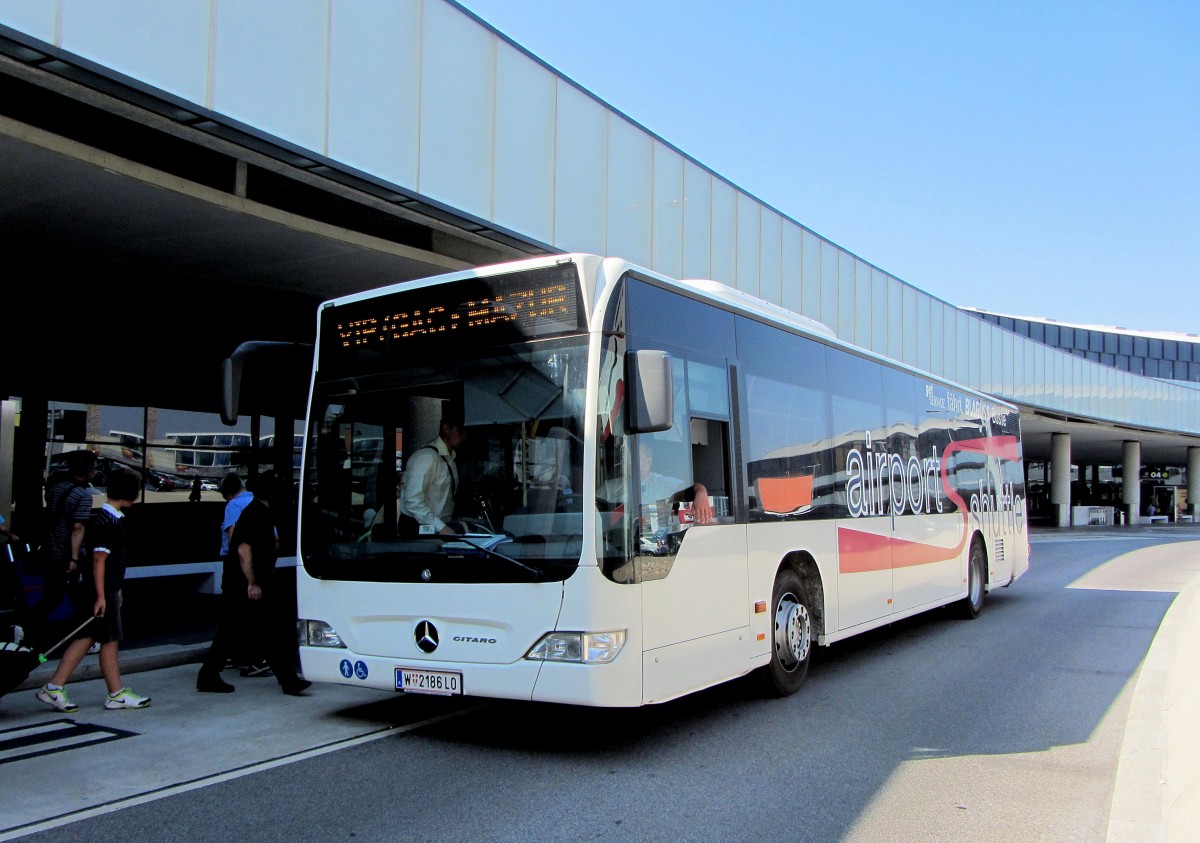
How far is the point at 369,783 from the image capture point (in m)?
5.41

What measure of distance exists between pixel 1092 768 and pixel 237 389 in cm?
608

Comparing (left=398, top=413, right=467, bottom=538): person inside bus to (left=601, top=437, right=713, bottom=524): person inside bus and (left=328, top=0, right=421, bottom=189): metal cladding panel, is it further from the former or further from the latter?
(left=328, top=0, right=421, bottom=189): metal cladding panel

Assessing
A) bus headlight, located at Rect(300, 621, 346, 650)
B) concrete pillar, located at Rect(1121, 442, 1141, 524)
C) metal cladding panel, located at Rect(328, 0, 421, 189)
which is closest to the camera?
bus headlight, located at Rect(300, 621, 346, 650)

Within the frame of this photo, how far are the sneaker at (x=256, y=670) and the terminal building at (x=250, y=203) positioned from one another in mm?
2393

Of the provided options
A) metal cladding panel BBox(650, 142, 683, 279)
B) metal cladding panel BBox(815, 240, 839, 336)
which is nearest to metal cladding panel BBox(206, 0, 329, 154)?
metal cladding panel BBox(650, 142, 683, 279)

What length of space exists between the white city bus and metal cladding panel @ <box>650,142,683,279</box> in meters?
6.35

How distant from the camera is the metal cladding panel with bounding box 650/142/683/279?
14.3m

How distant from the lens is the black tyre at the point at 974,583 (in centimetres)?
1277

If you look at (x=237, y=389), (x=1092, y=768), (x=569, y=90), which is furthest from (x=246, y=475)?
(x=1092, y=768)

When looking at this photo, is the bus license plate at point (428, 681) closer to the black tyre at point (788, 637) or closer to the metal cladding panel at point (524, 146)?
the black tyre at point (788, 637)

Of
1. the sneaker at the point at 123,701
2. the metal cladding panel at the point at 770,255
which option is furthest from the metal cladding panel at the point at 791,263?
the sneaker at the point at 123,701

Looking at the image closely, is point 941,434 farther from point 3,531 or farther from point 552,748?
point 3,531

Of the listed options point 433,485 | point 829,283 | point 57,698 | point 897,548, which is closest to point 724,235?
point 829,283

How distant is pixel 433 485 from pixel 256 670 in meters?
3.79
